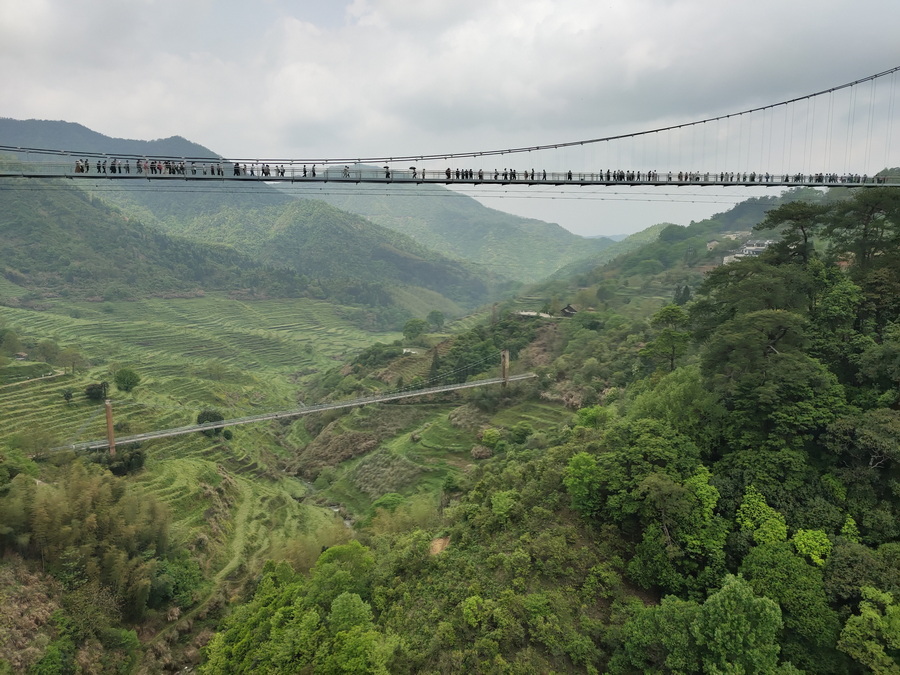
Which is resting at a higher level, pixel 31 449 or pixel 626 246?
pixel 626 246

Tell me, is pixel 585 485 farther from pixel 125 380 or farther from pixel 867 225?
pixel 125 380

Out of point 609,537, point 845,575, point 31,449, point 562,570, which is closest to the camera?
point 845,575

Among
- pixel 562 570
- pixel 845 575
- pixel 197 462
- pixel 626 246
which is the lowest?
pixel 197 462

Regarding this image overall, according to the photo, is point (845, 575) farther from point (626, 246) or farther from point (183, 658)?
point (626, 246)

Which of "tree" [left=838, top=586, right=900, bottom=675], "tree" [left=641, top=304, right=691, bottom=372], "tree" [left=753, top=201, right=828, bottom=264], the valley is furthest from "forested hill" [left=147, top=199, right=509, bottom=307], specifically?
"tree" [left=838, top=586, right=900, bottom=675]

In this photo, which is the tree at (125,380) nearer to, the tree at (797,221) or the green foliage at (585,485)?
the green foliage at (585,485)

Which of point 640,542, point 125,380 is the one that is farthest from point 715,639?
point 125,380

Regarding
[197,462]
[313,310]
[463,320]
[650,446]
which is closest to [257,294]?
[313,310]
